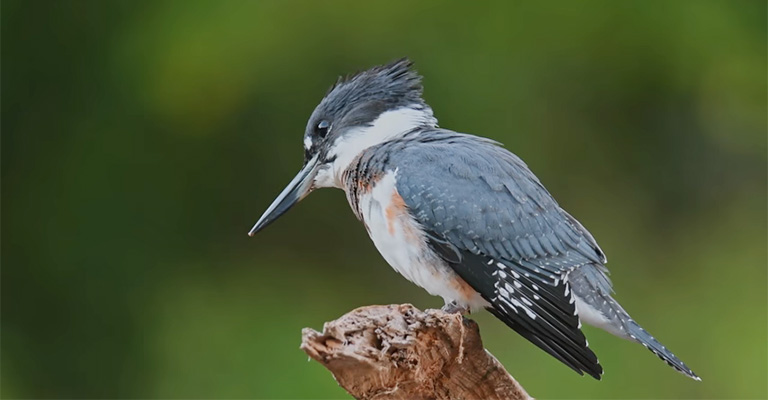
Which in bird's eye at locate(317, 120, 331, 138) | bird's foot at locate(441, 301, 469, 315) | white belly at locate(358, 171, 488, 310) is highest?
bird's eye at locate(317, 120, 331, 138)

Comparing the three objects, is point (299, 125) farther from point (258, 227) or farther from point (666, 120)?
point (666, 120)

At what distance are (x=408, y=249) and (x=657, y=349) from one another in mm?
506

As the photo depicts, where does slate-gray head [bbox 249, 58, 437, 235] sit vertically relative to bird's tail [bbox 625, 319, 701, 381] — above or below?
above

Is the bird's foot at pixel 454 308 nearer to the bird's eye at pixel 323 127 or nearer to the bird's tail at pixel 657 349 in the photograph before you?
the bird's tail at pixel 657 349

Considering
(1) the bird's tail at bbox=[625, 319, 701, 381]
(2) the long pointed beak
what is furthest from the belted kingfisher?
(2) the long pointed beak

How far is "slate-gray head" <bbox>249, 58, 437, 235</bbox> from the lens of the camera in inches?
82.2

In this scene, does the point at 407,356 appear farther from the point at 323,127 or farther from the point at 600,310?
the point at 323,127

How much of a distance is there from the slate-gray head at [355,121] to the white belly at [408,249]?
185 mm

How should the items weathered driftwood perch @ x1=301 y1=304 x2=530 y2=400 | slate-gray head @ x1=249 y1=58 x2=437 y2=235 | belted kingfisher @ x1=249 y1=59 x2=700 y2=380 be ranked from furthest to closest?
slate-gray head @ x1=249 y1=58 x2=437 y2=235 → belted kingfisher @ x1=249 y1=59 x2=700 y2=380 → weathered driftwood perch @ x1=301 y1=304 x2=530 y2=400

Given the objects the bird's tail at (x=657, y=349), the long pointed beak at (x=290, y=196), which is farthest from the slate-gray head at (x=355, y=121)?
the bird's tail at (x=657, y=349)

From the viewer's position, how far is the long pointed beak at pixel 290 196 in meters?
2.11

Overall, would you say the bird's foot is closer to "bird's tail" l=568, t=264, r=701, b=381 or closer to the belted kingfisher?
the belted kingfisher

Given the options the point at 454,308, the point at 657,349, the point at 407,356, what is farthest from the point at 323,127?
the point at 657,349

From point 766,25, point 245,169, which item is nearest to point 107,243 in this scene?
point 245,169
